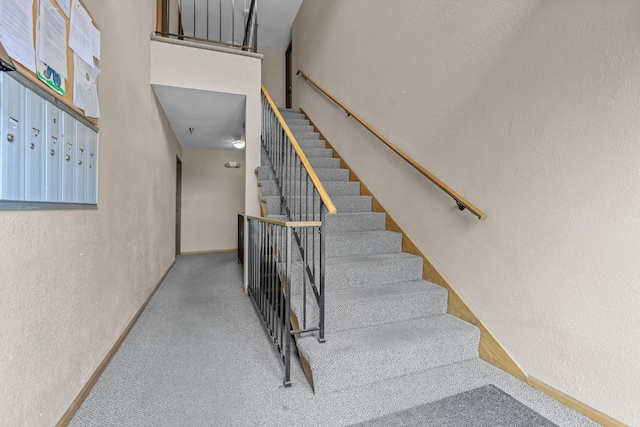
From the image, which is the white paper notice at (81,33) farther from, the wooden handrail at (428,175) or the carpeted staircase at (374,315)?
the wooden handrail at (428,175)

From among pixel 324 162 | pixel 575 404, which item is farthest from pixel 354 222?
pixel 575 404

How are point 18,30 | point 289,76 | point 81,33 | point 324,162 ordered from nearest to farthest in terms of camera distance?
point 18,30
point 81,33
point 324,162
point 289,76

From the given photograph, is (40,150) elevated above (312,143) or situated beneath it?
situated beneath

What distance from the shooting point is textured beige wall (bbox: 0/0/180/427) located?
3.30 feet

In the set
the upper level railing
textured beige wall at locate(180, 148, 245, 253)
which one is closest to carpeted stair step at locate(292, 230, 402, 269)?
the upper level railing

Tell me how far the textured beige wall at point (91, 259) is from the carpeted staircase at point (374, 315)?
1.14 metres

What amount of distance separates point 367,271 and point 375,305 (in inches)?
13.3

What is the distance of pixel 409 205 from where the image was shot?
8.59ft

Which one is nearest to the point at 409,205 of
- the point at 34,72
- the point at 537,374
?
the point at 537,374

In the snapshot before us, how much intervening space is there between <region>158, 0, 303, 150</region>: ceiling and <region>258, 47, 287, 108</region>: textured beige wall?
14 centimetres

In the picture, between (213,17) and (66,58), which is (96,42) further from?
(213,17)

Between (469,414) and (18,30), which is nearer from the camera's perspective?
(18,30)

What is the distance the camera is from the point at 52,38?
1160 millimetres

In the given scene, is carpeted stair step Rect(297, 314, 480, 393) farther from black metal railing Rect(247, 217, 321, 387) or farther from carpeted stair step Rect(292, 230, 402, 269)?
carpeted stair step Rect(292, 230, 402, 269)
